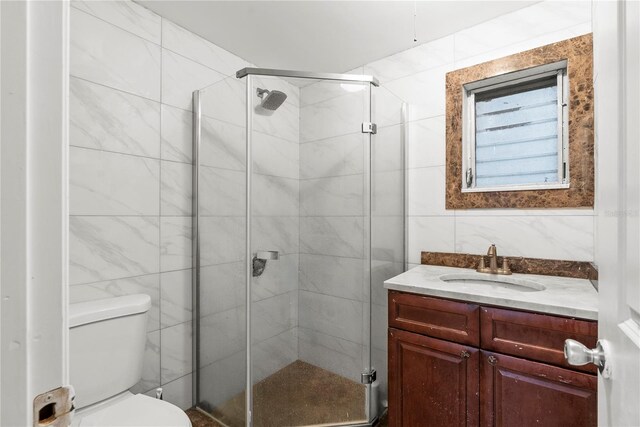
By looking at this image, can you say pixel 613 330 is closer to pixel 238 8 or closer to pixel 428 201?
pixel 428 201

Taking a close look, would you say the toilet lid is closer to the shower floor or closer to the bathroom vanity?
the shower floor

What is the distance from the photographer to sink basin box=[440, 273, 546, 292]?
149 cm

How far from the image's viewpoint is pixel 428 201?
193cm

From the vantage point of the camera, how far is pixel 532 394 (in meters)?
1.13

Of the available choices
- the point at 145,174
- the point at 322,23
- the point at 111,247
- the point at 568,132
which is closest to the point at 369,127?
Result: the point at 322,23

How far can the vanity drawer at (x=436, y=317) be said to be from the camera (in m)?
1.27

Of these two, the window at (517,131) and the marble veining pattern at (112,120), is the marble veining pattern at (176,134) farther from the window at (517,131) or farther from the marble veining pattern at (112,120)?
the window at (517,131)

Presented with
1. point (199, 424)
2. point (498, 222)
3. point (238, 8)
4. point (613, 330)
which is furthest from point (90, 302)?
point (498, 222)

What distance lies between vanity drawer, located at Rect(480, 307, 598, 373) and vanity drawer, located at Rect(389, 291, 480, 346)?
0.13 ft

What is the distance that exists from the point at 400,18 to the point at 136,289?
1.98m

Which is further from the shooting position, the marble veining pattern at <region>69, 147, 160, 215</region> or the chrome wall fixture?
the chrome wall fixture

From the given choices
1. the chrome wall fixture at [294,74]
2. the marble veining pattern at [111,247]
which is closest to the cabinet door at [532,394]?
the chrome wall fixture at [294,74]

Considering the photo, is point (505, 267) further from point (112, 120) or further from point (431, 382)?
point (112, 120)

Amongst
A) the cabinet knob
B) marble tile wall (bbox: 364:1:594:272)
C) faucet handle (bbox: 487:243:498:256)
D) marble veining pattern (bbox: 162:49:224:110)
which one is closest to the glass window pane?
marble tile wall (bbox: 364:1:594:272)
